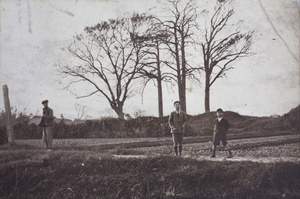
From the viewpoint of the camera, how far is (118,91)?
11141mm

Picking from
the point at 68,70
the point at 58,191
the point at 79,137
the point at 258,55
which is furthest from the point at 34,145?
the point at 258,55

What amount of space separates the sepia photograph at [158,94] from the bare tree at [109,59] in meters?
0.05

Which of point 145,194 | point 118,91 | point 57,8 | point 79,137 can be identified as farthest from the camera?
point 79,137

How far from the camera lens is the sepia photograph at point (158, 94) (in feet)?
22.5

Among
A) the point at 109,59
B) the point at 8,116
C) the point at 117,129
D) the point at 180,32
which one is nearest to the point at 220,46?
the point at 180,32

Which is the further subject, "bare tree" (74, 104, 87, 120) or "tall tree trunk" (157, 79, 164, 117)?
"tall tree trunk" (157, 79, 164, 117)

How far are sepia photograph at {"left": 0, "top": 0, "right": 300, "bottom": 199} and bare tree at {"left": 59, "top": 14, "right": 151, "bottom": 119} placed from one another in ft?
0.17

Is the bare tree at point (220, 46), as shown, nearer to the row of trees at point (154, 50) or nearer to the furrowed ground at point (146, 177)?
the row of trees at point (154, 50)

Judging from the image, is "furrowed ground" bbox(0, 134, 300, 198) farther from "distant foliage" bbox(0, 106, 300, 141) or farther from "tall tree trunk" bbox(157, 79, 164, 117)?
"tall tree trunk" bbox(157, 79, 164, 117)

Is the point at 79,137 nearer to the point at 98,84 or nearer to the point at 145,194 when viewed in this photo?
the point at 98,84

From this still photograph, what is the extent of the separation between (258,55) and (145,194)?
559cm

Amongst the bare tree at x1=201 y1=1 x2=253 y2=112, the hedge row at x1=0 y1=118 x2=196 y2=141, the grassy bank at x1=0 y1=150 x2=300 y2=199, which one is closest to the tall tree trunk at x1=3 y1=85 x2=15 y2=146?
the grassy bank at x1=0 y1=150 x2=300 y2=199

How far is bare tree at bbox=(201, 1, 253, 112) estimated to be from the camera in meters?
9.79

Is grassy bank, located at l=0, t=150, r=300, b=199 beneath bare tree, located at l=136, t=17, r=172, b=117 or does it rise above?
beneath
